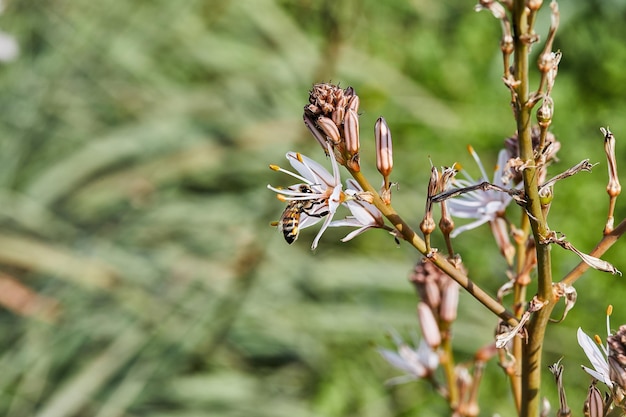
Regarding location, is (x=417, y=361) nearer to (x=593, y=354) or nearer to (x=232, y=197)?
(x=593, y=354)

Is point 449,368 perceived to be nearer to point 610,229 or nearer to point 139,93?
A: point 610,229

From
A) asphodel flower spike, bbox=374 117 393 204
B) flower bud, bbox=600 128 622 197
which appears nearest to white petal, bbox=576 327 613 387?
flower bud, bbox=600 128 622 197

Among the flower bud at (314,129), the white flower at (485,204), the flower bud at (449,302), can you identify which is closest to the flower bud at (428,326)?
the flower bud at (449,302)

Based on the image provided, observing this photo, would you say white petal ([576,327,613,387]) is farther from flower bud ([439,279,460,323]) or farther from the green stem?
flower bud ([439,279,460,323])

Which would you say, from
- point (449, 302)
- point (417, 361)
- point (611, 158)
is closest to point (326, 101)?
point (611, 158)

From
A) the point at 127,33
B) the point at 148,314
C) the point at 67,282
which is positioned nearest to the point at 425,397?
the point at 148,314
